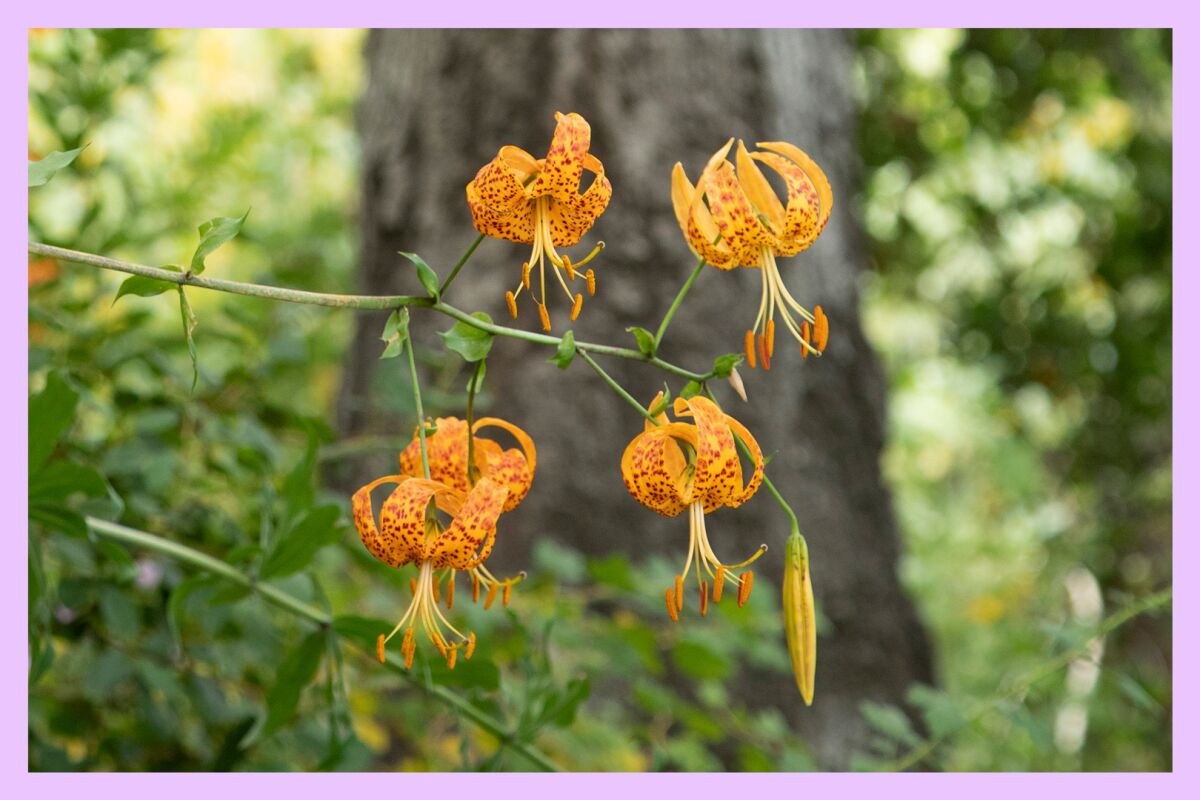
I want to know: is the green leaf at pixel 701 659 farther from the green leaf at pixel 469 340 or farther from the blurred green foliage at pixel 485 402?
the green leaf at pixel 469 340

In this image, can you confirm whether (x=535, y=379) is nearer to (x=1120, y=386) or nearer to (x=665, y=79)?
(x=665, y=79)

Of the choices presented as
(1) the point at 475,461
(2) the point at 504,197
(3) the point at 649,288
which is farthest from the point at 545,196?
(3) the point at 649,288

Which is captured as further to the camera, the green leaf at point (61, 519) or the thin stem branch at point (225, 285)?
the green leaf at point (61, 519)

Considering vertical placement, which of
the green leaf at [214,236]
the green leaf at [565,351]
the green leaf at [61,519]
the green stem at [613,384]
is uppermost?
the green leaf at [214,236]

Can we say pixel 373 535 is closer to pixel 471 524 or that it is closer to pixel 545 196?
pixel 471 524

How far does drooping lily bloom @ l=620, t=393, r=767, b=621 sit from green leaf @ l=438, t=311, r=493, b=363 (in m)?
0.08

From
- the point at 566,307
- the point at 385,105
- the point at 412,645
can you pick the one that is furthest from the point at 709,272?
the point at 412,645

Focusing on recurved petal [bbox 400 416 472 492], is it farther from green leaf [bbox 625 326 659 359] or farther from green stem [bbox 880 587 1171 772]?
green stem [bbox 880 587 1171 772]

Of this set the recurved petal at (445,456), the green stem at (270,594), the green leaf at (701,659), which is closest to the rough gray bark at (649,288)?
the green leaf at (701,659)

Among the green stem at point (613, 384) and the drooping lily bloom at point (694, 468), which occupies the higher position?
the green stem at point (613, 384)

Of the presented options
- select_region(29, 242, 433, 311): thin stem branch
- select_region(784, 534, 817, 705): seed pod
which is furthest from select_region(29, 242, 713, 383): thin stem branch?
select_region(784, 534, 817, 705): seed pod

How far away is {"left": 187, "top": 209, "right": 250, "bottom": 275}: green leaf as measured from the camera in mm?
432

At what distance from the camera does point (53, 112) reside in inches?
39.3

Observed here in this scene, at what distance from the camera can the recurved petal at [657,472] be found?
1.72 ft
